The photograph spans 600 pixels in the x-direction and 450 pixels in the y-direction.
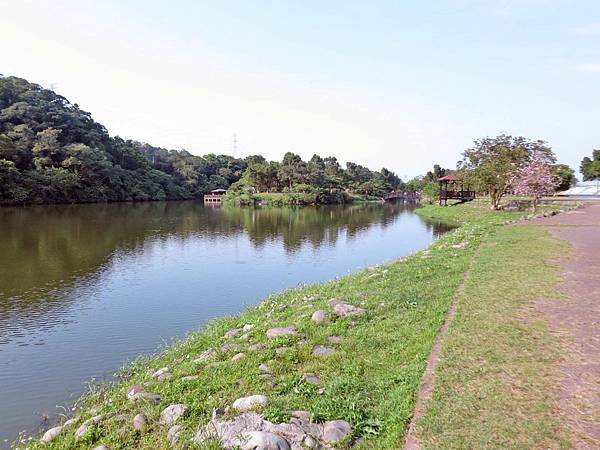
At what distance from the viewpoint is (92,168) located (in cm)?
5631

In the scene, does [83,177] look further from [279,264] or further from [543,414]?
[543,414]

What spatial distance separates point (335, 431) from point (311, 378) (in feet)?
3.82

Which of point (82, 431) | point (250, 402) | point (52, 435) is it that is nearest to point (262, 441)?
point (250, 402)

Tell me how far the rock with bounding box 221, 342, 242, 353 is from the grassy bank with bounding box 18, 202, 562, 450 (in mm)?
108

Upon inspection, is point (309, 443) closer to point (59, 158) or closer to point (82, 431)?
point (82, 431)

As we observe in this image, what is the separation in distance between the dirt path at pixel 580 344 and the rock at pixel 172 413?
11.7 ft

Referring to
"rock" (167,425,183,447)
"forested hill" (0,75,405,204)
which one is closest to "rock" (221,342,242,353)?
"rock" (167,425,183,447)

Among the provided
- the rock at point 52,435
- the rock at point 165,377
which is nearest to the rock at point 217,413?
the rock at point 165,377

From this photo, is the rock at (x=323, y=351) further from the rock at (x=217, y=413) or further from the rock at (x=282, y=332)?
the rock at (x=217, y=413)

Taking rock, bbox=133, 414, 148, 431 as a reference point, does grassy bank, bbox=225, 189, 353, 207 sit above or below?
above

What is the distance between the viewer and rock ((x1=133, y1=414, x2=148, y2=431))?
4.55m

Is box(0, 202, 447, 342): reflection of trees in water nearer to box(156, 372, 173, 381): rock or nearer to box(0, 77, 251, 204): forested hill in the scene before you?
box(156, 372, 173, 381): rock

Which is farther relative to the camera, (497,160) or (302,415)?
(497,160)

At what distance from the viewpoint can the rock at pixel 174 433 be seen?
4.17m
